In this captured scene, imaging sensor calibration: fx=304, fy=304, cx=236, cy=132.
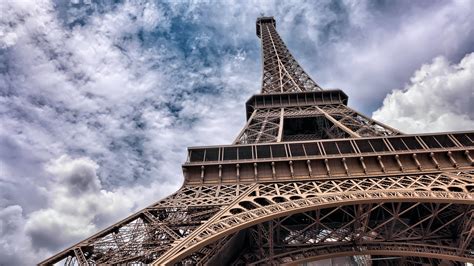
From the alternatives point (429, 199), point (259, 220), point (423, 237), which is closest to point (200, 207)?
point (259, 220)

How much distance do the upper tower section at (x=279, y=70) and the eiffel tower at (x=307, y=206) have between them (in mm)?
14057

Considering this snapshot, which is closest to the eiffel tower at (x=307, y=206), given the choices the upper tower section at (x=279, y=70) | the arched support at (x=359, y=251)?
the arched support at (x=359, y=251)

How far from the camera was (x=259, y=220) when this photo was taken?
11023 mm

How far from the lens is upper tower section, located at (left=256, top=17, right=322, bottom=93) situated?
32344 millimetres

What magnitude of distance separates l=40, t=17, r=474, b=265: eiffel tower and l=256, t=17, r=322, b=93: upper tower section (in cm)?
1406

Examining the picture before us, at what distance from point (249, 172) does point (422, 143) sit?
9554 millimetres

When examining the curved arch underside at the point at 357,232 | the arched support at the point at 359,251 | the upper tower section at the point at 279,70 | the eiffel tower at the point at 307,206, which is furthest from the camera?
the upper tower section at the point at 279,70

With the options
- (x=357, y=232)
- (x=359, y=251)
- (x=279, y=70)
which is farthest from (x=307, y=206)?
(x=279, y=70)

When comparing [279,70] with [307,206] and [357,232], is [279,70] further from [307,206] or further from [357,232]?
[307,206]

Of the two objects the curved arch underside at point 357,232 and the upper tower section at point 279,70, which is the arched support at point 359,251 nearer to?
the curved arch underside at point 357,232

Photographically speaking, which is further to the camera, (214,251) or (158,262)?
(214,251)

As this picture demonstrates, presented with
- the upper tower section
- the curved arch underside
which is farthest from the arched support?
the upper tower section

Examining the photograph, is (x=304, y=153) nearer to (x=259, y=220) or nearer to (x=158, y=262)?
(x=259, y=220)

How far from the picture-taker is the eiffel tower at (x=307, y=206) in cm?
1091
